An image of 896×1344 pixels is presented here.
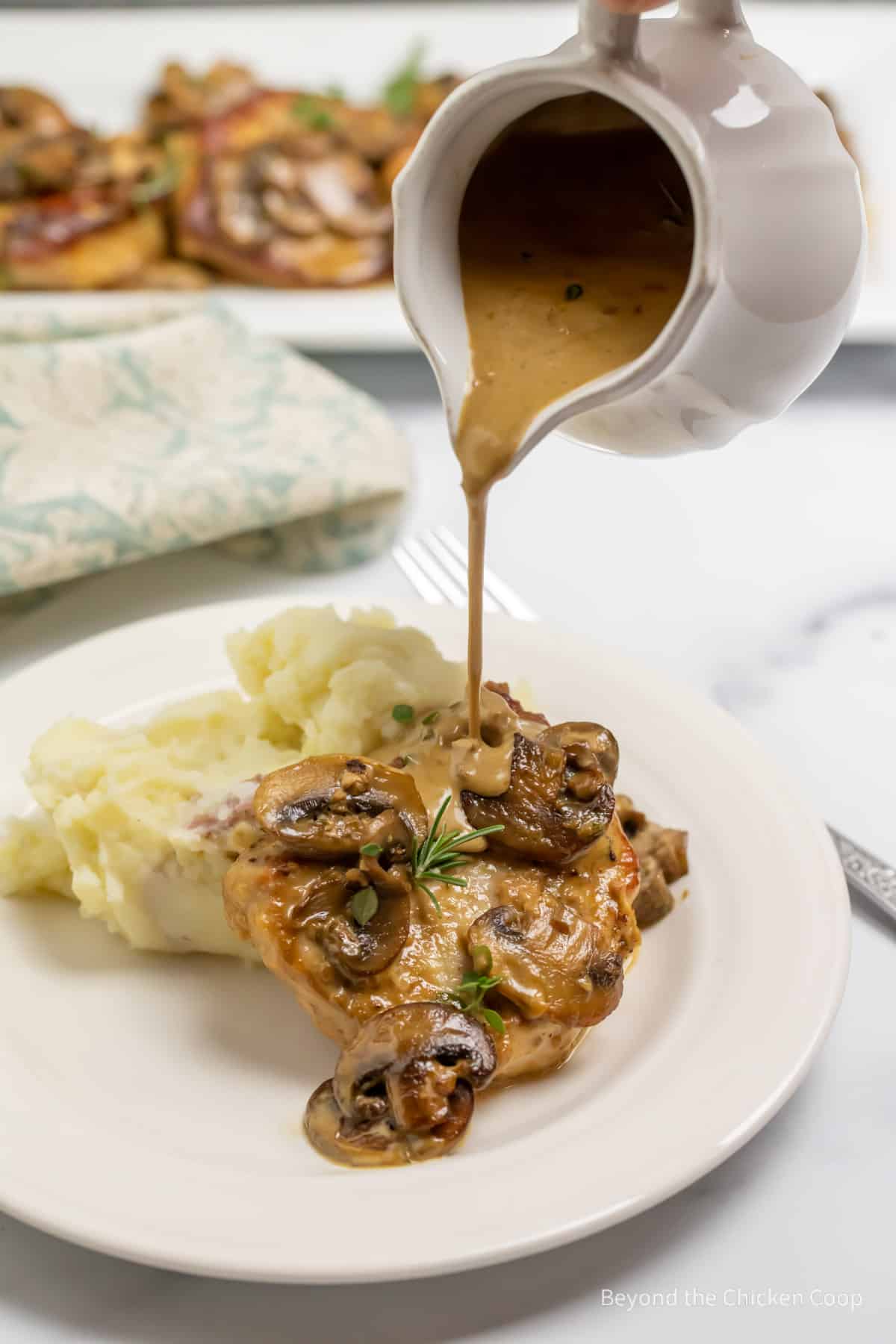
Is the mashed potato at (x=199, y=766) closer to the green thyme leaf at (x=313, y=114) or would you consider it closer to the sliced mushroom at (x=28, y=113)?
the green thyme leaf at (x=313, y=114)

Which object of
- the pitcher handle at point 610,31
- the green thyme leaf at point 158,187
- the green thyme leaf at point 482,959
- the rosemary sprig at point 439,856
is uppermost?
the pitcher handle at point 610,31

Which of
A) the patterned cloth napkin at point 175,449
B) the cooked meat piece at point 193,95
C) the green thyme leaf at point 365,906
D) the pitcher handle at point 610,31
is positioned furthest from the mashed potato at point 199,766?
the cooked meat piece at point 193,95

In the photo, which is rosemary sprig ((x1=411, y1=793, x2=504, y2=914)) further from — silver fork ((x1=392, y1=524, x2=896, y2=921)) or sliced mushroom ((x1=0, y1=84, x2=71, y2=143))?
sliced mushroom ((x1=0, y1=84, x2=71, y2=143))

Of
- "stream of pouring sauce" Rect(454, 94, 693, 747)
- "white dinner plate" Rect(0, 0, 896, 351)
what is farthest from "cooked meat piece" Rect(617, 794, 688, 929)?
"white dinner plate" Rect(0, 0, 896, 351)

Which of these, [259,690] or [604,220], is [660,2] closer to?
[604,220]

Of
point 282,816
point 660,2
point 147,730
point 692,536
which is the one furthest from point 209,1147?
point 692,536
